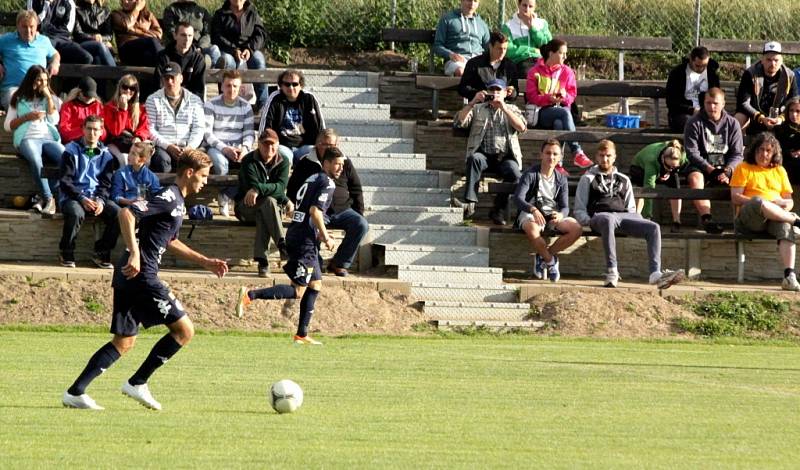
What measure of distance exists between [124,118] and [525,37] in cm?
639

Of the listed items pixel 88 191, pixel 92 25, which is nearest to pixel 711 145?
pixel 88 191

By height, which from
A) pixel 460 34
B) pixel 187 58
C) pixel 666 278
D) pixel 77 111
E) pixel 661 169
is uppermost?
pixel 460 34

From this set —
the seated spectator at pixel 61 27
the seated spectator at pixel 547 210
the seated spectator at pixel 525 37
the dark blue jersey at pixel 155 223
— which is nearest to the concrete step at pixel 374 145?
the seated spectator at pixel 525 37

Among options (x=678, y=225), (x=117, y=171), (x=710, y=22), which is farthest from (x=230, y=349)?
(x=710, y=22)

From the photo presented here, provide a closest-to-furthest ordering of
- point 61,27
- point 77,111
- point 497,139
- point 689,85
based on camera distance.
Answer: point 77,111 < point 497,139 < point 61,27 < point 689,85

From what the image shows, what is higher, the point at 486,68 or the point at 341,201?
the point at 486,68

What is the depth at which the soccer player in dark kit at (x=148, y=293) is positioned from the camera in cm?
918

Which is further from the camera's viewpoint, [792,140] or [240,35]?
[240,35]

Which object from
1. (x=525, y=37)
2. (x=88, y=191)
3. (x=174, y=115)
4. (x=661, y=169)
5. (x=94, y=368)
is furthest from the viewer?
(x=525, y=37)

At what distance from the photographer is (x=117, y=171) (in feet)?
54.9

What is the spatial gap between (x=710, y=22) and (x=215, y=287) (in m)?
12.2

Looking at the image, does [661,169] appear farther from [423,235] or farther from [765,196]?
[423,235]

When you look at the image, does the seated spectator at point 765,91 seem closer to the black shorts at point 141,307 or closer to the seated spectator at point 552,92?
the seated spectator at point 552,92

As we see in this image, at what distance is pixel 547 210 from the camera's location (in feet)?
57.7
